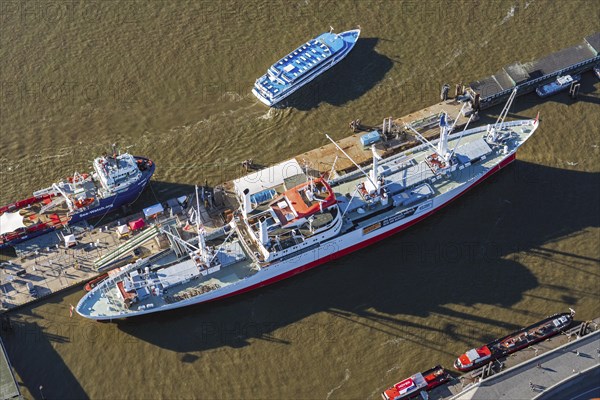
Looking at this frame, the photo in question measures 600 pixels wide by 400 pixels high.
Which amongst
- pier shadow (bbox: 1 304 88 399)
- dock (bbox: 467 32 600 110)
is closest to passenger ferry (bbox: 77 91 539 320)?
pier shadow (bbox: 1 304 88 399)

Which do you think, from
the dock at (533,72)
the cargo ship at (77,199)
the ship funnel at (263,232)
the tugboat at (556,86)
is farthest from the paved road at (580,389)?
the cargo ship at (77,199)

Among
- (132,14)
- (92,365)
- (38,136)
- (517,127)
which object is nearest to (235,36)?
(132,14)

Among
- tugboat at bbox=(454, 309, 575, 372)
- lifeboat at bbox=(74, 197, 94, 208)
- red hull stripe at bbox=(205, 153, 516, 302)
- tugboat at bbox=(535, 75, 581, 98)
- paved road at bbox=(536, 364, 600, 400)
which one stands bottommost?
paved road at bbox=(536, 364, 600, 400)

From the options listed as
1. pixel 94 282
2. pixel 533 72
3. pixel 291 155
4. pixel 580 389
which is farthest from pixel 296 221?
pixel 533 72

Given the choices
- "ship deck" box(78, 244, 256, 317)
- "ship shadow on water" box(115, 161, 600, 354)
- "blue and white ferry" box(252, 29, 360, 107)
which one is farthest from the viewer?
"blue and white ferry" box(252, 29, 360, 107)

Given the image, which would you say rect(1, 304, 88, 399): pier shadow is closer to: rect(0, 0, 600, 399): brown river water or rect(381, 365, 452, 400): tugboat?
rect(0, 0, 600, 399): brown river water

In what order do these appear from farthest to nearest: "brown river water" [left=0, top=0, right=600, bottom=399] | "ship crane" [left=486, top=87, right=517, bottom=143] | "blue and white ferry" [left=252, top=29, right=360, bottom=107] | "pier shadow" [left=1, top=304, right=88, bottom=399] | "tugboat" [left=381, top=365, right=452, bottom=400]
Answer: "blue and white ferry" [left=252, top=29, right=360, bottom=107], "ship crane" [left=486, top=87, right=517, bottom=143], "brown river water" [left=0, top=0, right=600, bottom=399], "pier shadow" [left=1, top=304, right=88, bottom=399], "tugboat" [left=381, top=365, right=452, bottom=400]

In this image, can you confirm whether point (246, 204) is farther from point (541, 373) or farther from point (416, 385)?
point (541, 373)
